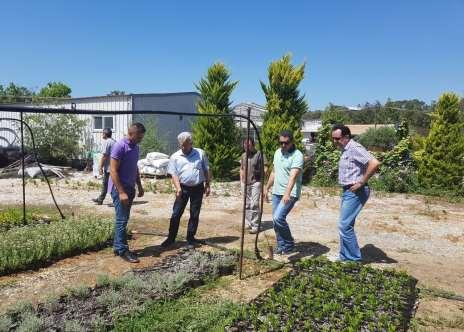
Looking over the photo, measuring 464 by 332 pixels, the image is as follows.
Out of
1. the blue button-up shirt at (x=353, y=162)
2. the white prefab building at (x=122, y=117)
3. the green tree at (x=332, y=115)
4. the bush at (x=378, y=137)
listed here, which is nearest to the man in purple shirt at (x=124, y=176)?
the blue button-up shirt at (x=353, y=162)

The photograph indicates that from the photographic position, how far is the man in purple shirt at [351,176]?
511 cm

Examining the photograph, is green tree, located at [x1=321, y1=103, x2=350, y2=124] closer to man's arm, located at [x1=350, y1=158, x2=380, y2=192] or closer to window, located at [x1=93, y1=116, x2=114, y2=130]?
window, located at [x1=93, y1=116, x2=114, y2=130]

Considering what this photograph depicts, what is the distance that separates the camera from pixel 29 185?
1332 centimetres

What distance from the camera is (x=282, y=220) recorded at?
19.0 ft

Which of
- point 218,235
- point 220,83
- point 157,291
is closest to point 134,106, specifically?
point 220,83

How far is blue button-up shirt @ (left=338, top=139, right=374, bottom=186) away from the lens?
16.8 feet

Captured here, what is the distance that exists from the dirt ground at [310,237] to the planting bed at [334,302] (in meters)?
0.29

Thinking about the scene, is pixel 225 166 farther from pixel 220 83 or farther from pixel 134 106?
pixel 134 106

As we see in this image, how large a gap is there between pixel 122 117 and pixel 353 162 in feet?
48.4

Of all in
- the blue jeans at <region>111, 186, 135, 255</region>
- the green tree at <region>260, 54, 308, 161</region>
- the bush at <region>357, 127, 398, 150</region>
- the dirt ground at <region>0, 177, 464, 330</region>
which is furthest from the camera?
the bush at <region>357, 127, 398, 150</region>

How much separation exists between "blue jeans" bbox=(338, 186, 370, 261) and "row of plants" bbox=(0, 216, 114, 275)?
358cm

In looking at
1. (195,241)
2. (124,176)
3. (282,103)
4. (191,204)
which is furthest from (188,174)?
(282,103)

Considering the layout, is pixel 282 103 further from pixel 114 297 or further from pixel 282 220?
pixel 114 297

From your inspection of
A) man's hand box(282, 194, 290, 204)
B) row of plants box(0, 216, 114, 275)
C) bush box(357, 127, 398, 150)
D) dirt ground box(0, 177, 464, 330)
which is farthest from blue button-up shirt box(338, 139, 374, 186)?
bush box(357, 127, 398, 150)
